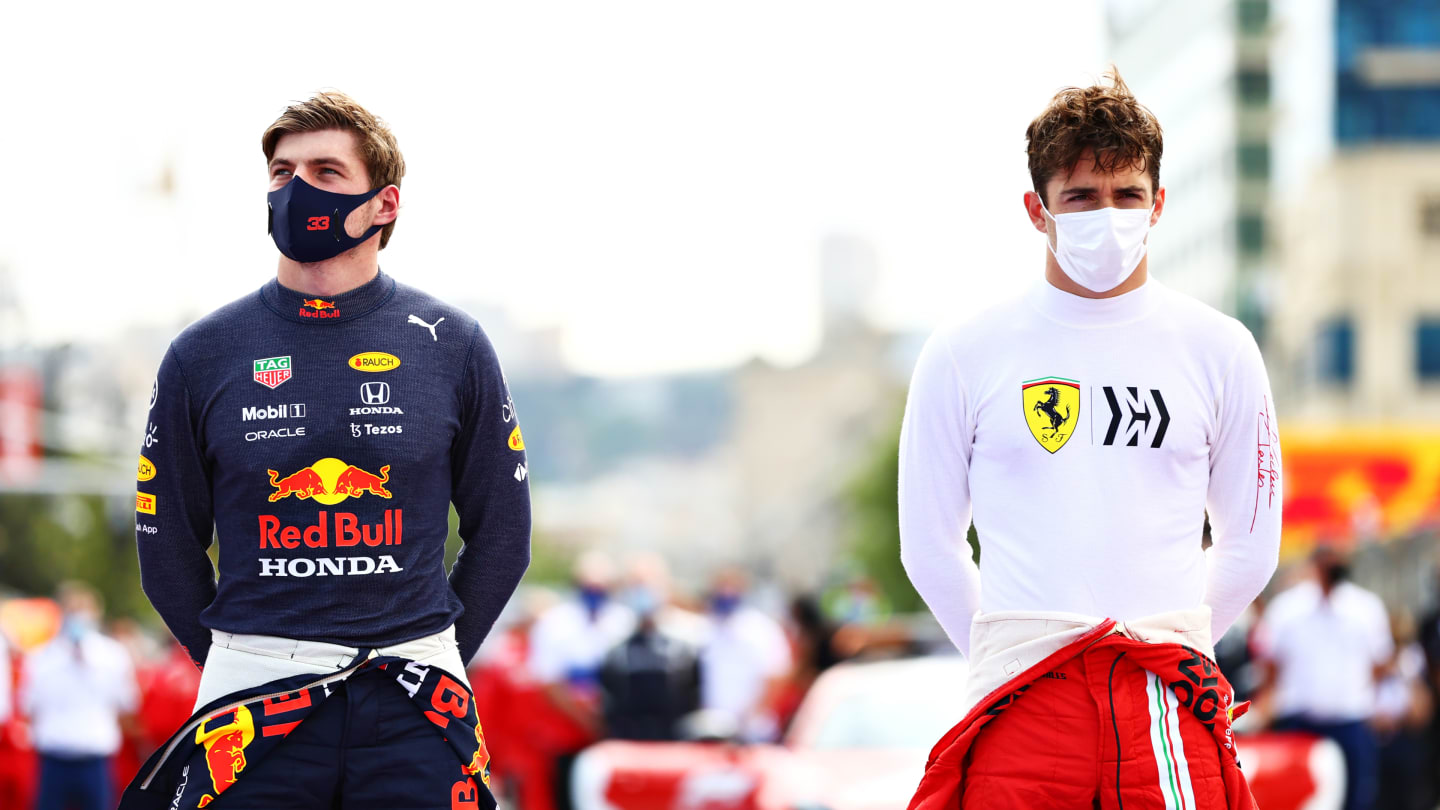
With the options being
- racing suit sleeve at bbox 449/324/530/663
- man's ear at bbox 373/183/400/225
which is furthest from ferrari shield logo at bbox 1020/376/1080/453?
man's ear at bbox 373/183/400/225

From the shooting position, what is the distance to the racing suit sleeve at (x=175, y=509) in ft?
11.8

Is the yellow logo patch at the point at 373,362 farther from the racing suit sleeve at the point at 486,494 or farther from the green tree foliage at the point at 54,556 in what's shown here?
the green tree foliage at the point at 54,556

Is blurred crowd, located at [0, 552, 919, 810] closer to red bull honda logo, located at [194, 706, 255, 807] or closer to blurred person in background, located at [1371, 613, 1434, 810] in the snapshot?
blurred person in background, located at [1371, 613, 1434, 810]

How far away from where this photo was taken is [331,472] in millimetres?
3469

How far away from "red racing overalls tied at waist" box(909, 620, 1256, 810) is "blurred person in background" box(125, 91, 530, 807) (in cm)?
93

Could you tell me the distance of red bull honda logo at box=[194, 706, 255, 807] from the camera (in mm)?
3389

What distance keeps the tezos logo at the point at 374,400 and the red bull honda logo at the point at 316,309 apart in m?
0.17

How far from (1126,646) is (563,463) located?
184 meters

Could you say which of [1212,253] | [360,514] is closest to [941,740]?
[360,514]

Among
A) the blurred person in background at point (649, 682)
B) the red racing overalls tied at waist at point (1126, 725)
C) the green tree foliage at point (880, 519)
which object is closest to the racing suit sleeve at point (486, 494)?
the red racing overalls tied at waist at point (1126, 725)

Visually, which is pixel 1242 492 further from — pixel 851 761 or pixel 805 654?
pixel 805 654

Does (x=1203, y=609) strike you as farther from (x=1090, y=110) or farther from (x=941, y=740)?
(x=1090, y=110)

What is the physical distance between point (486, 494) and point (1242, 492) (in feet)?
4.86

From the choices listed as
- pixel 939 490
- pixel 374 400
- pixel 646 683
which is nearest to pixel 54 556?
pixel 646 683
